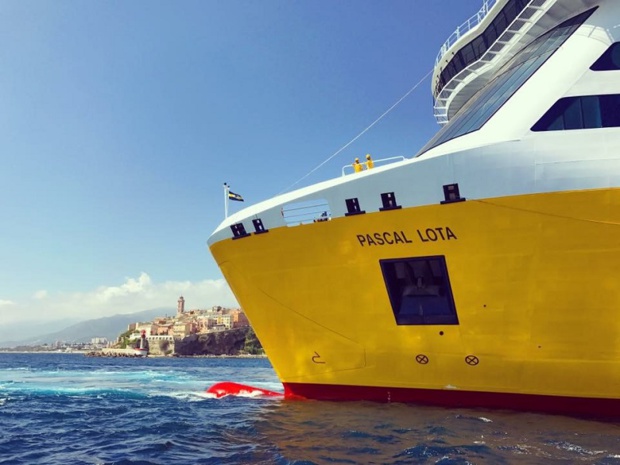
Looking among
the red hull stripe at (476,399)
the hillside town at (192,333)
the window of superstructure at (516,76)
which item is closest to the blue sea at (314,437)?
the red hull stripe at (476,399)

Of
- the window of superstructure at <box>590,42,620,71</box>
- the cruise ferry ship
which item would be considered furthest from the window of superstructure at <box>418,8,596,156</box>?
the window of superstructure at <box>590,42,620,71</box>

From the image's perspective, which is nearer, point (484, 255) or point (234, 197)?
point (484, 255)

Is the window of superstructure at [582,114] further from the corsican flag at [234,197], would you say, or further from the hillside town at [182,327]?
the hillside town at [182,327]

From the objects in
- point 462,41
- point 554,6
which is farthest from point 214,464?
point 462,41

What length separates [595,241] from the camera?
336 inches

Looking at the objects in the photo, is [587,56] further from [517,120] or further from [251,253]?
[251,253]

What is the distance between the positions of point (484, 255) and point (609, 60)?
16.5 ft

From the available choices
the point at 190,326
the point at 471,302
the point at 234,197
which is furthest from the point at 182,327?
the point at 471,302

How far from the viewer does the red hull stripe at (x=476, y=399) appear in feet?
30.2

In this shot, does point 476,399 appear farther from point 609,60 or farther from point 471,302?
point 609,60

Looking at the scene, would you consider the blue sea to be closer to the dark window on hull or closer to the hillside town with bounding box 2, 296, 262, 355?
the dark window on hull

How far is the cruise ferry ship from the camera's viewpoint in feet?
28.7

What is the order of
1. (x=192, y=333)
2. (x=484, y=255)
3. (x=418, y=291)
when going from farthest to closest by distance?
(x=192, y=333) → (x=418, y=291) → (x=484, y=255)

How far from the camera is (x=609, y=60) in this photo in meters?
9.57
